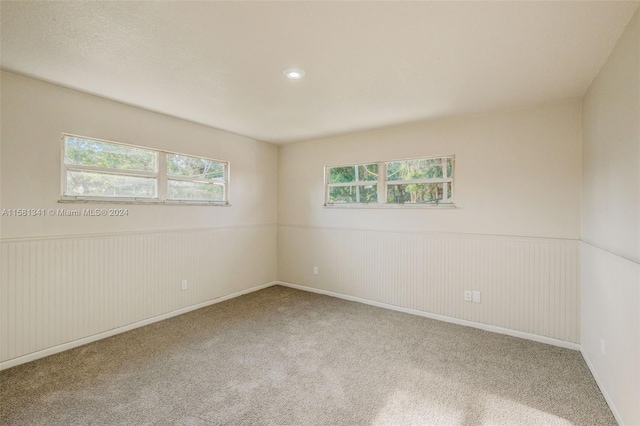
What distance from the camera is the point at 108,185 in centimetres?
321

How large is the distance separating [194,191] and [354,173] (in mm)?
2255

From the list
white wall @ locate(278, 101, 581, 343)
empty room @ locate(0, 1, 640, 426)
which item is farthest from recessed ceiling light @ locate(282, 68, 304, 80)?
white wall @ locate(278, 101, 581, 343)

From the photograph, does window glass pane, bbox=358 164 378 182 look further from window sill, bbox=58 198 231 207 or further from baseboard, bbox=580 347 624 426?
baseboard, bbox=580 347 624 426

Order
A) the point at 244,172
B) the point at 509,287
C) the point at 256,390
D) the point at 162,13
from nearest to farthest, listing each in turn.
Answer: the point at 162,13
the point at 256,390
the point at 509,287
the point at 244,172

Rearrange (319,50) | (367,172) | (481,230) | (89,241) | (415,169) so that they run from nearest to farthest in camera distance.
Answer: (319,50), (89,241), (481,230), (415,169), (367,172)

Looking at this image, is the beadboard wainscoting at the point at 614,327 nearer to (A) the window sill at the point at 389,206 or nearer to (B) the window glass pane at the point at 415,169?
(A) the window sill at the point at 389,206

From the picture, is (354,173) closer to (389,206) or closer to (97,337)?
(389,206)

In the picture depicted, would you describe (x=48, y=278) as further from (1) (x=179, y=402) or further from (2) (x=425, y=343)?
(2) (x=425, y=343)

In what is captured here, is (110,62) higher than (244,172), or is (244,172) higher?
(110,62)

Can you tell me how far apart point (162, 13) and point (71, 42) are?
829 millimetres

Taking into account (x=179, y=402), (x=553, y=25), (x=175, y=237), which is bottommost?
(x=179, y=402)

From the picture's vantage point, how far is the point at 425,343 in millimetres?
3043

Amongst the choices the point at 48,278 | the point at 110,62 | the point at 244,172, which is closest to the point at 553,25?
the point at 110,62

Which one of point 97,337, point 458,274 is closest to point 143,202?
point 97,337
